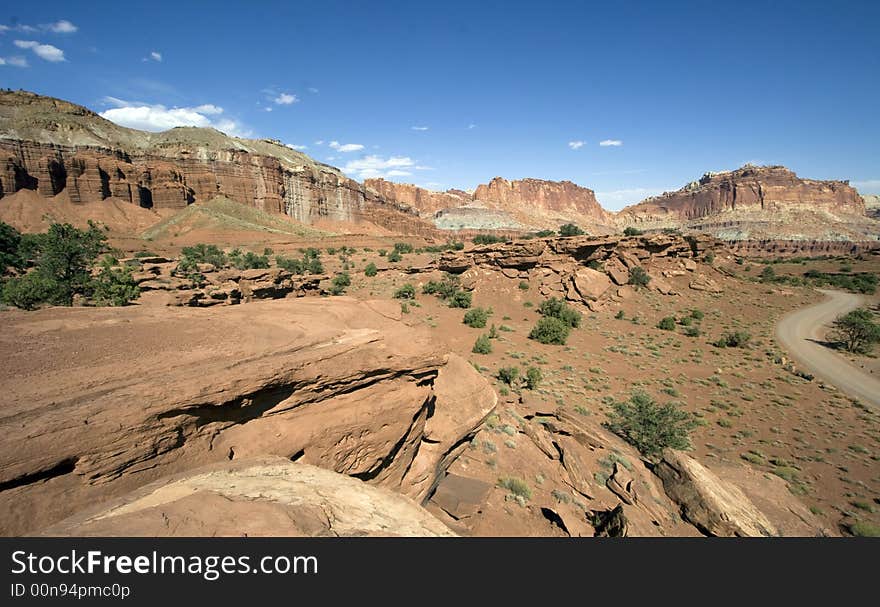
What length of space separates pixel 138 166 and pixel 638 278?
78.5 meters

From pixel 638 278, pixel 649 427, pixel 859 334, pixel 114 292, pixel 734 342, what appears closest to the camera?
pixel 649 427

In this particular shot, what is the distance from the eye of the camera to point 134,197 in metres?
58.2

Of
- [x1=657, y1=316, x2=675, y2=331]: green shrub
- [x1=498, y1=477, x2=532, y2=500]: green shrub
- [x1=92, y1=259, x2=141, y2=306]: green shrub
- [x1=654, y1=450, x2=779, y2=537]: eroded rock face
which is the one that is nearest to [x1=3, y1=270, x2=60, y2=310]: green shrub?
[x1=92, y1=259, x2=141, y2=306]: green shrub

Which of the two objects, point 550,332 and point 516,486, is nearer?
point 516,486

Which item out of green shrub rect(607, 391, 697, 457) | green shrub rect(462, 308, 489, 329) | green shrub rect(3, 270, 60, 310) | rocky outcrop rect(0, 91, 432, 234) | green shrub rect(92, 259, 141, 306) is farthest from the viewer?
rocky outcrop rect(0, 91, 432, 234)

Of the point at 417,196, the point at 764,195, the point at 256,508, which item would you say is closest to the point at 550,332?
the point at 256,508

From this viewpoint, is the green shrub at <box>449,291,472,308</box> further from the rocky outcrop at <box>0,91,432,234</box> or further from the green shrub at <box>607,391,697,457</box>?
the rocky outcrop at <box>0,91,432,234</box>

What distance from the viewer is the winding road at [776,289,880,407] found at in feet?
52.0

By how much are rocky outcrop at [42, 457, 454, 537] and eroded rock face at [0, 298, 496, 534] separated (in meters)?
0.49

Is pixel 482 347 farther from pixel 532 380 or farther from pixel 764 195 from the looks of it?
pixel 764 195

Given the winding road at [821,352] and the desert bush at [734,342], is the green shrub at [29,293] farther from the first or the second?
the winding road at [821,352]

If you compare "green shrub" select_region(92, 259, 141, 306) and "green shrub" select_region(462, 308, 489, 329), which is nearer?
"green shrub" select_region(92, 259, 141, 306)

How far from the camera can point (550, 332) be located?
19688 millimetres

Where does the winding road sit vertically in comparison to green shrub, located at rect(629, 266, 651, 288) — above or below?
below
